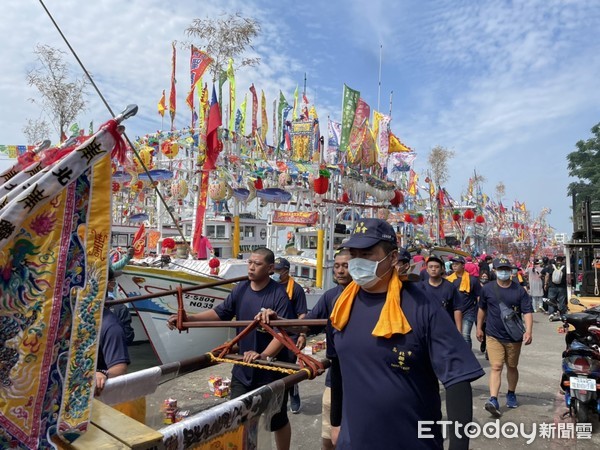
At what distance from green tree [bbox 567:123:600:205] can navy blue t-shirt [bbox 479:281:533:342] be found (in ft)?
135

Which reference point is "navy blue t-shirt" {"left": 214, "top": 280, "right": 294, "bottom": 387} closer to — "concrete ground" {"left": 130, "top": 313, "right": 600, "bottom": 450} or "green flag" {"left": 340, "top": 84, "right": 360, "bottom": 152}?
"concrete ground" {"left": 130, "top": 313, "right": 600, "bottom": 450}

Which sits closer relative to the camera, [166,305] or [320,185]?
[166,305]

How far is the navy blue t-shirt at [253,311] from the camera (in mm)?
3445

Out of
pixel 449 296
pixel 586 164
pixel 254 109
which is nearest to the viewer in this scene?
pixel 449 296

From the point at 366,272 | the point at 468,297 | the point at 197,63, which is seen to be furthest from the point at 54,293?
the point at 197,63

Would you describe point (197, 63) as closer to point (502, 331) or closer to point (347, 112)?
point (347, 112)

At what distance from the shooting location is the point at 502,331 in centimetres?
500

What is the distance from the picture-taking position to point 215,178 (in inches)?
552

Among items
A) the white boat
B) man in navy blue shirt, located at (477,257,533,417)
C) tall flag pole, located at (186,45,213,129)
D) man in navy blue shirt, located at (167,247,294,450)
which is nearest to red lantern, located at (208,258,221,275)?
the white boat

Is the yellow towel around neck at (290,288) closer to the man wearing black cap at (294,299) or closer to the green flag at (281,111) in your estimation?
the man wearing black cap at (294,299)

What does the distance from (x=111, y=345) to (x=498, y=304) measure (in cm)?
425

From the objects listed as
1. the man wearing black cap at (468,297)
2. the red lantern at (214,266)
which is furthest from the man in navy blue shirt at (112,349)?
the red lantern at (214,266)

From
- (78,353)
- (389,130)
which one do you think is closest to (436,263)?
(78,353)

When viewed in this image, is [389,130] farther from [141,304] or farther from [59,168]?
[59,168]
